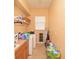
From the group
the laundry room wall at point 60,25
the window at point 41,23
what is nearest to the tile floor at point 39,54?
the laundry room wall at point 60,25

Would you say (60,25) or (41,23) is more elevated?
(41,23)

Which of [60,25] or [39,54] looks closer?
[60,25]

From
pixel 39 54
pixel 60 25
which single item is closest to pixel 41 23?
pixel 39 54

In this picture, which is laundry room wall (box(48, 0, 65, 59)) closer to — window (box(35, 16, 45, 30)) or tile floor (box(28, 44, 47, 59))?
tile floor (box(28, 44, 47, 59))

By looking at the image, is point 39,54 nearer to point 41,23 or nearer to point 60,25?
point 60,25

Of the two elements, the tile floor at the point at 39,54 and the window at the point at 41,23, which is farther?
the window at the point at 41,23

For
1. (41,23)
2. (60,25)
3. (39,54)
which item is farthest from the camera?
(41,23)

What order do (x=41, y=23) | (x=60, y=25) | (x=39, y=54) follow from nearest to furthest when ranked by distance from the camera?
(x=60, y=25) < (x=39, y=54) < (x=41, y=23)

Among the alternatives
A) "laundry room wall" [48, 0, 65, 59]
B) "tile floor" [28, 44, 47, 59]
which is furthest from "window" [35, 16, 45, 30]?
"laundry room wall" [48, 0, 65, 59]

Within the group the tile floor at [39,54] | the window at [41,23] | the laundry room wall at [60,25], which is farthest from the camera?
the window at [41,23]

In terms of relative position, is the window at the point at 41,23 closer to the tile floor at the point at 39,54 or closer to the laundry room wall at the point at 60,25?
the tile floor at the point at 39,54
